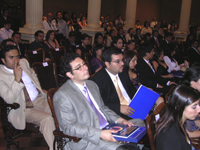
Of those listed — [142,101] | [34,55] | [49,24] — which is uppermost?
[49,24]

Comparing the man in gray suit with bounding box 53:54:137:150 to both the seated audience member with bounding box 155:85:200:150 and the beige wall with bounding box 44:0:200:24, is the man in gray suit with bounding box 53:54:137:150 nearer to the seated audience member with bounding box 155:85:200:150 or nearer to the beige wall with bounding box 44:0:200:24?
the seated audience member with bounding box 155:85:200:150

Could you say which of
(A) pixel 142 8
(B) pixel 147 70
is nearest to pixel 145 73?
(B) pixel 147 70

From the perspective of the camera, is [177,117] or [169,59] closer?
[177,117]

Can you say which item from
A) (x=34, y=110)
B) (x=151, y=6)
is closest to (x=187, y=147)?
(x=34, y=110)

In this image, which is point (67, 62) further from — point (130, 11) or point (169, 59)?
point (130, 11)

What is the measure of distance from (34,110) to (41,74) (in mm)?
589

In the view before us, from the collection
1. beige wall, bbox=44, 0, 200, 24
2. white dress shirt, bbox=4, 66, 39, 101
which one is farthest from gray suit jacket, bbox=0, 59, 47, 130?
beige wall, bbox=44, 0, 200, 24

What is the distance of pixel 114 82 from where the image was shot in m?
2.54

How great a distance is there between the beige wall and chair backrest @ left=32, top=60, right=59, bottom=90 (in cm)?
1094

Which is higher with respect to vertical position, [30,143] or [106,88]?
[106,88]

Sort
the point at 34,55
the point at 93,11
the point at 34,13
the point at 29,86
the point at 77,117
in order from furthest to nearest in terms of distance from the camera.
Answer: the point at 93,11 → the point at 34,13 → the point at 34,55 → the point at 29,86 → the point at 77,117

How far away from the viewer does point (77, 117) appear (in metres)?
1.78

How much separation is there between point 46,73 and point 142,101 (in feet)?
4.65

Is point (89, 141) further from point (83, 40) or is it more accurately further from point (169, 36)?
point (169, 36)
